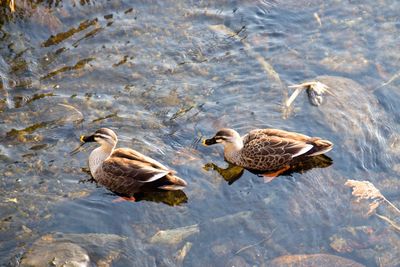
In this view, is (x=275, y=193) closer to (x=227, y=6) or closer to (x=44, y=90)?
(x=44, y=90)

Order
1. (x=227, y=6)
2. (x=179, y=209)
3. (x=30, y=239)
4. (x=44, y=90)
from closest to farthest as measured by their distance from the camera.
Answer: (x=30, y=239), (x=179, y=209), (x=44, y=90), (x=227, y=6)

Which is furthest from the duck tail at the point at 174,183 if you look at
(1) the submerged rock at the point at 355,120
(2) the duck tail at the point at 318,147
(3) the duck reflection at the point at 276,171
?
(1) the submerged rock at the point at 355,120

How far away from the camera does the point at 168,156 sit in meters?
9.77

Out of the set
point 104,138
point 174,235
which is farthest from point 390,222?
point 104,138

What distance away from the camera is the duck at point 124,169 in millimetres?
9094

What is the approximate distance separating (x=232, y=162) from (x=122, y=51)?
3.11m

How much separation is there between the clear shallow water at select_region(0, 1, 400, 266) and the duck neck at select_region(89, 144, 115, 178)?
237 millimetres

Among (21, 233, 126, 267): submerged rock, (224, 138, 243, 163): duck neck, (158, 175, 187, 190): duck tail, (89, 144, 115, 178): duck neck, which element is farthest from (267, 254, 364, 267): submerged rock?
(89, 144, 115, 178): duck neck

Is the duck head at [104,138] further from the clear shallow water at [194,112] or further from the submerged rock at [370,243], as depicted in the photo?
the submerged rock at [370,243]

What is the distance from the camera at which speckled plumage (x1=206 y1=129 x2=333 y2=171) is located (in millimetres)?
9750

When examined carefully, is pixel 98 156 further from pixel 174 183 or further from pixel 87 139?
pixel 174 183

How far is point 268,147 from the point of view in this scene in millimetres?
9812

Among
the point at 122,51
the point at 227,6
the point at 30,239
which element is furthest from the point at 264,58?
the point at 30,239

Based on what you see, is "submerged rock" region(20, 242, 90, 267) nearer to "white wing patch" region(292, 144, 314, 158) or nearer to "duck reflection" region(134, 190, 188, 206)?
"duck reflection" region(134, 190, 188, 206)
